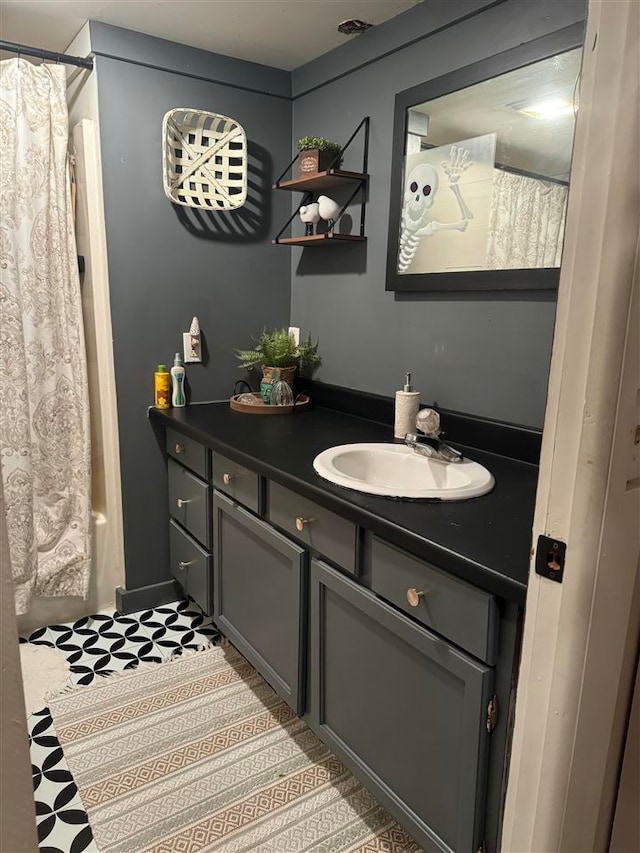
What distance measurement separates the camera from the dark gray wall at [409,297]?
5.30 ft

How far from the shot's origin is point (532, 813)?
846 millimetres

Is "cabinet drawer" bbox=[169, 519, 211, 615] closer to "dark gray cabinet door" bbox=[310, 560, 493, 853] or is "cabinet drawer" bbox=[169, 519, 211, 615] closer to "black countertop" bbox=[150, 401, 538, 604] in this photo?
"black countertop" bbox=[150, 401, 538, 604]

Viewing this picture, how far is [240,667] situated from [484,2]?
7.17ft

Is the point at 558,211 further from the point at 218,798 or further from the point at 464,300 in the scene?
the point at 218,798

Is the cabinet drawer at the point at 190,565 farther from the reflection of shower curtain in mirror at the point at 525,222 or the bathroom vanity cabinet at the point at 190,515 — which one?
the reflection of shower curtain in mirror at the point at 525,222

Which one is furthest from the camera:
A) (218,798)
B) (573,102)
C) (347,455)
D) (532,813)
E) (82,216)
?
(82,216)

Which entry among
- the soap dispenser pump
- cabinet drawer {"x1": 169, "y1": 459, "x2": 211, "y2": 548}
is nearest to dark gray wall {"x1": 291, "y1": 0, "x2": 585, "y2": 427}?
the soap dispenser pump

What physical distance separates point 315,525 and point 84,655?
1.23 meters

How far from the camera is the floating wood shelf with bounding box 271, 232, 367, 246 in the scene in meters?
2.11

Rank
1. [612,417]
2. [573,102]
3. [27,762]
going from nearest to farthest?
[27,762], [612,417], [573,102]

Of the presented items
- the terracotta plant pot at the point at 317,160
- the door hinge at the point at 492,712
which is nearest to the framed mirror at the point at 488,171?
the terracotta plant pot at the point at 317,160

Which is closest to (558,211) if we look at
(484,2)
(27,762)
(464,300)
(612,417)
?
(464,300)

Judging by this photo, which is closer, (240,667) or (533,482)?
(533,482)

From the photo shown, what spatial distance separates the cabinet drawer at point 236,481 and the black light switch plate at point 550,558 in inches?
41.4
